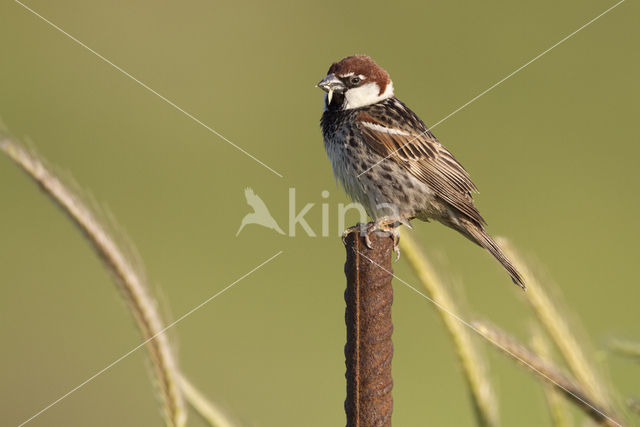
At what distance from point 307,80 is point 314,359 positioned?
3465 mm

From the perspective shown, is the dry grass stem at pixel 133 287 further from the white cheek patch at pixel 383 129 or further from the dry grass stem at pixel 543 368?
the white cheek patch at pixel 383 129

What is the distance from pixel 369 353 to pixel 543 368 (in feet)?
1.26

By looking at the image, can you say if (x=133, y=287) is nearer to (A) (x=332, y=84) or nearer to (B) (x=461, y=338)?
(B) (x=461, y=338)

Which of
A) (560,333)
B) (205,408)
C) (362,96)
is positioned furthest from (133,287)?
(362,96)

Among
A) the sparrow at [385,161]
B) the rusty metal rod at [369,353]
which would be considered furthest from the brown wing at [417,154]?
the rusty metal rod at [369,353]

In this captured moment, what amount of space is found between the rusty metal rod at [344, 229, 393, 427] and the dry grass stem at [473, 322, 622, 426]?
25 centimetres

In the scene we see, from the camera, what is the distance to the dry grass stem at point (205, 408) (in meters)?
1.75

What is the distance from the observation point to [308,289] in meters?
6.92

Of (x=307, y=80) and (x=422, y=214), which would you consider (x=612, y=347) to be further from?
(x=307, y=80)

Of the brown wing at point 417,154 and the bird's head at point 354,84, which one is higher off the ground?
the bird's head at point 354,84

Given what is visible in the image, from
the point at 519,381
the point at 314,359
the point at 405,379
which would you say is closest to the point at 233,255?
the point at 314,359

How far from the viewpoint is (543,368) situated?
1.58 metres

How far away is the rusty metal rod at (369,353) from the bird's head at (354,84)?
160 cm

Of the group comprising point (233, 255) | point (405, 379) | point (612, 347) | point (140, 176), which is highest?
point (140, 176)
